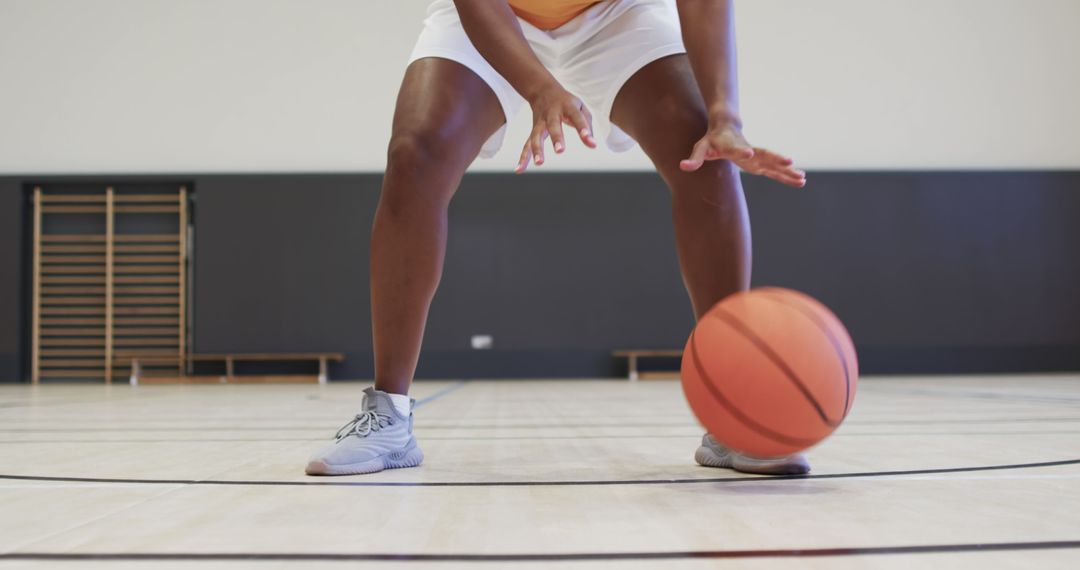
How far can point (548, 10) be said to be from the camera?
1.38m

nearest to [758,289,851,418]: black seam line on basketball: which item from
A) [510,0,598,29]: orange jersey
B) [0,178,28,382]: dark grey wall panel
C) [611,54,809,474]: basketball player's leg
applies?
[611,54,809,474]: basketball player's leg

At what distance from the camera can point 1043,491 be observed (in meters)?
0.96

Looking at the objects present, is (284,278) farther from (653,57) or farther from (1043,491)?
(1043,491)

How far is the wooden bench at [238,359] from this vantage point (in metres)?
6.71

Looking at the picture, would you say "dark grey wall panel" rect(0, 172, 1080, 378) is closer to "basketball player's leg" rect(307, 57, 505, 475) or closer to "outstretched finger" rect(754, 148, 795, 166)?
"basketball player's leg" rect(307, 57, 505, 475)

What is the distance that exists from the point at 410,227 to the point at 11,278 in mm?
7152

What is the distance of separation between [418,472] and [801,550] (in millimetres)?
663

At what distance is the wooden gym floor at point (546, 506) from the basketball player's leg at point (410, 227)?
0.47 ft

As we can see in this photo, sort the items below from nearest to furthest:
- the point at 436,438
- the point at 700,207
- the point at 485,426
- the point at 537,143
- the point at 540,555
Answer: the point at 540,555 → the point at 537,143 → the point at 700,207 → the point at 436,438 → the point at 485,426

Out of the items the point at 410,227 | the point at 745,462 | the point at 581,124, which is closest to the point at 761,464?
the point at 745,462

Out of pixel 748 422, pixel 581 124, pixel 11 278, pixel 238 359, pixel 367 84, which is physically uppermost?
pixel 367 84

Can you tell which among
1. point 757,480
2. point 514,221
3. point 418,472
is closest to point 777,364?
point 757,480

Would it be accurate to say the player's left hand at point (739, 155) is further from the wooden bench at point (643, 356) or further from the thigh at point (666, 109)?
the wooden bench at point (643, 356)

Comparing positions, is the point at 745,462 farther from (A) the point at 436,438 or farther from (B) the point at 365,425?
(A) the point at 436,438
